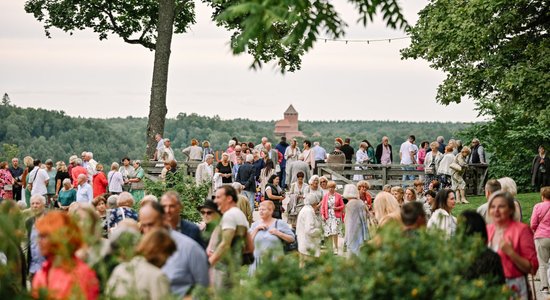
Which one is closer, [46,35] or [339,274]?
[339,274]

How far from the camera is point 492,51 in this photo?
106ft

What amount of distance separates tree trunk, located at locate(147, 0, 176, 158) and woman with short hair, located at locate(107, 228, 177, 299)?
3057 centimetres

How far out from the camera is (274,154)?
35.9 meters

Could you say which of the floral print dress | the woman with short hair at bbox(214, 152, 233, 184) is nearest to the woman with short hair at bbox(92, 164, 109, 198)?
the woman with short hair at bbox(214, 152, 233, 184)

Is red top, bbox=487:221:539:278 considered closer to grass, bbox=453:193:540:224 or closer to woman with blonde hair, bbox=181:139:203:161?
grass, bbox=453:193:540:224

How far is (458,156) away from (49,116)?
6312 cm

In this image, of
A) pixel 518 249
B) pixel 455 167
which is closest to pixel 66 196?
pixel 455 167

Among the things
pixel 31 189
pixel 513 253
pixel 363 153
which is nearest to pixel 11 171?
pixel 31 189

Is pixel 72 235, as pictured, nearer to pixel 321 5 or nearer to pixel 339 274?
pixel 339 274

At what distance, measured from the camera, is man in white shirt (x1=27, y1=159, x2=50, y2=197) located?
1303 inches

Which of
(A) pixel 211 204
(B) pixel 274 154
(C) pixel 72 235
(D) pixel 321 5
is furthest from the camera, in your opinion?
(B) pixel 274 154

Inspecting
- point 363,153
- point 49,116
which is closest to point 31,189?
point 363,153

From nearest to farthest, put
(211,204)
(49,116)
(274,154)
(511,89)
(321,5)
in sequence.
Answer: (211,204) < (321,5) < (511,89) < (274,154) < (49,116)

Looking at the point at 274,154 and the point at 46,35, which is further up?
the point at 46,35
